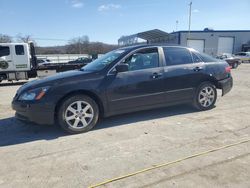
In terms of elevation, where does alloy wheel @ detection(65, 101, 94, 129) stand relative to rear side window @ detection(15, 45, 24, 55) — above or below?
below

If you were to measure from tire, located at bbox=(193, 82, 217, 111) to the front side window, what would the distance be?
1.39 meters

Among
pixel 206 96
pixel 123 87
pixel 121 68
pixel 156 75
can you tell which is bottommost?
pixel 206 96

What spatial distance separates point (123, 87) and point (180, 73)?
1.50 meters

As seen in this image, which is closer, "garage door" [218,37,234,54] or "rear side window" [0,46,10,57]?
A: "rear side window" [0,46,10,57]

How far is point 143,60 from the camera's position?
4.98 meters

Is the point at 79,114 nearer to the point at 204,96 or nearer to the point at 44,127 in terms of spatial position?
the point at 44,127

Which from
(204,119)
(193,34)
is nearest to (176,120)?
(204,119)

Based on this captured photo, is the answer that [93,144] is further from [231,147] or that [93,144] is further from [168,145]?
[231,147]

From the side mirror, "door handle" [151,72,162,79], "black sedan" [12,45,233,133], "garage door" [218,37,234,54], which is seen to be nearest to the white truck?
"black sedan" [12,45,233,133]

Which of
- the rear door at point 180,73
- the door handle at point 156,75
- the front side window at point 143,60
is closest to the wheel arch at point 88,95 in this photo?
the front side window at point 143,60

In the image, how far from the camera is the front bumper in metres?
4.09

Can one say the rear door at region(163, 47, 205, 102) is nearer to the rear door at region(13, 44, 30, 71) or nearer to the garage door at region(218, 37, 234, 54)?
the rear door at region(13, 44, 30, 71)

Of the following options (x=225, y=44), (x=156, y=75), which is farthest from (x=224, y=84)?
(x=225, y=44)

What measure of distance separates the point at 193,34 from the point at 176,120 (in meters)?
38.8
